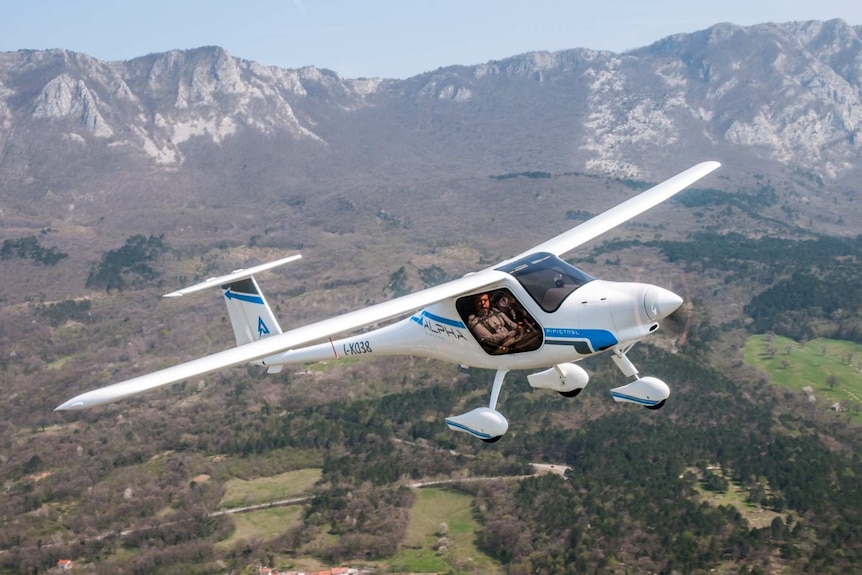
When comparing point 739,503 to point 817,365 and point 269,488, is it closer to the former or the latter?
point 817,365

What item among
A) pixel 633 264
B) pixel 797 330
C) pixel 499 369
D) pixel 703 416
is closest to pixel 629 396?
pixel 499 369

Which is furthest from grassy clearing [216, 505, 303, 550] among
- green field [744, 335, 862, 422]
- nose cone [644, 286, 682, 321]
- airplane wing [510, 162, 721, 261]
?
green field [744, 335, 862, 422]

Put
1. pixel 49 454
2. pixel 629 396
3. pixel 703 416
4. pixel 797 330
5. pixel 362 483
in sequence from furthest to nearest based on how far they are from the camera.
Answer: pixel 797 330
pixel 49 454
pixel 703 416
pixel 362 483
pixel 629 396

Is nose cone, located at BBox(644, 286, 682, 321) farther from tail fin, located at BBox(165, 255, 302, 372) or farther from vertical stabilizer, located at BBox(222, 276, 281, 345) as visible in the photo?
vertical stabilizer, located at BBox(222, 276, 281, 345)

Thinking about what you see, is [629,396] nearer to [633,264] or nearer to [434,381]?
[434,381]

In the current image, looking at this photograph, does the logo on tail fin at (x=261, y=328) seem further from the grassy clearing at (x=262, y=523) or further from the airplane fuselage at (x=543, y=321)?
the grassy clearing at (x=262, y=523)
